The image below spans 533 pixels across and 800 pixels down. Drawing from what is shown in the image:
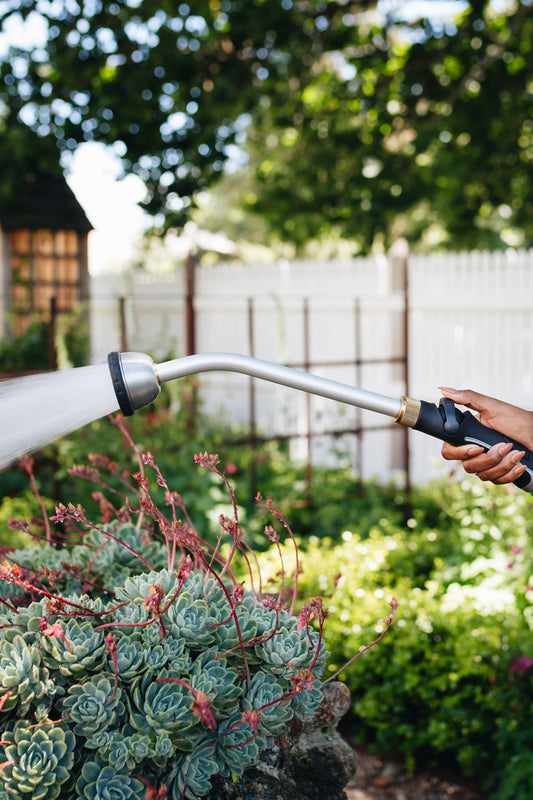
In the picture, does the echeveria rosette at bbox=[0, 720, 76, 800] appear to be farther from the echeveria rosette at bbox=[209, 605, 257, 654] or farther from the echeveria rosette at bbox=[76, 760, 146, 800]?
the echeveria rosette at bbox=[209, 605, 257, 654]

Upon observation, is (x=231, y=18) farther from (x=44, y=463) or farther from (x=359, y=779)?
(x=359, y=779)

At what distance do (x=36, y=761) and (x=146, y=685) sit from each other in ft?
0.63

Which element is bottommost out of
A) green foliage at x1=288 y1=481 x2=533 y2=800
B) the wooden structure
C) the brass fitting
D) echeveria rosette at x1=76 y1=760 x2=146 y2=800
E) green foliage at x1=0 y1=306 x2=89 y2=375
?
green foliage at x1=288 y1=481 x2=533 y2=800

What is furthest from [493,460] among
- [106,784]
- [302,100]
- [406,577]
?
[302,100]

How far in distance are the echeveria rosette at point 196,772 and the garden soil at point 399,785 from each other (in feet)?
6.04

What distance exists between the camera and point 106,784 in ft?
3.86

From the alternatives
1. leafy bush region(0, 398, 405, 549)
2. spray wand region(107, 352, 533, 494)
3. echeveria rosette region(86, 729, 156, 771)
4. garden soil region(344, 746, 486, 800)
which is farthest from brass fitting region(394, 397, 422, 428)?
leafy bush region(0, 398, 405, 549)

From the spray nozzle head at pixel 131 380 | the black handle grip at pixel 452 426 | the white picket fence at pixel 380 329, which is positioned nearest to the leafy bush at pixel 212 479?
the white picket fence at pixel 380 329

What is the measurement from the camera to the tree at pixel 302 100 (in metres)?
6.35

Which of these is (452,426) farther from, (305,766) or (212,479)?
(212,479)

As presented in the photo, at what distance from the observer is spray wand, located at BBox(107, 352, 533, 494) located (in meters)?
1.17

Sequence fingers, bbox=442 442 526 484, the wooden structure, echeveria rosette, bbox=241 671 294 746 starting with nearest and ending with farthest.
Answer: echeveria rosette, bbox=241 671 294 746 < fingers, bbox=442 442 526 484 < the wooden structure

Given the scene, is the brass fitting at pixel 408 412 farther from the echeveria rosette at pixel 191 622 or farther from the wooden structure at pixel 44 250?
the wooden structure at pixel 44 250

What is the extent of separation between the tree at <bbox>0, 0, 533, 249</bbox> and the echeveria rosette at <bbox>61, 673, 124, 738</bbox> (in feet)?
18.7
